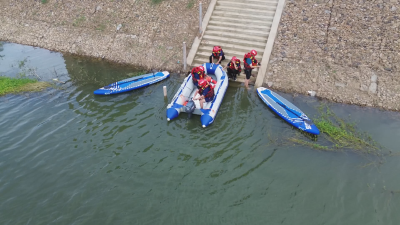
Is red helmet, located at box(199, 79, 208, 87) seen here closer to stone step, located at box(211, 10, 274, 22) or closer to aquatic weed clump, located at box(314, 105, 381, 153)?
aquatic weed clump, located at box(314, 105, 381, 153)

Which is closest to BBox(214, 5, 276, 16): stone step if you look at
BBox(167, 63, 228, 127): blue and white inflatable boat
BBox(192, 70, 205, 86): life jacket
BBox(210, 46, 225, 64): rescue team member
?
BBox(210, 46, 225, 64): rescue team member

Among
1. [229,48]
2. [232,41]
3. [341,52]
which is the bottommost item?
[229,48]

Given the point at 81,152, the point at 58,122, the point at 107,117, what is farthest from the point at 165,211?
the point at 58,122

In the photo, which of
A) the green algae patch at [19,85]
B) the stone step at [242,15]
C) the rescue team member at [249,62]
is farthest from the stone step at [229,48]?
the green algae patch at [19,85]

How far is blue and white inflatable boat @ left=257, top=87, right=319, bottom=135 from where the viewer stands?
359 inches

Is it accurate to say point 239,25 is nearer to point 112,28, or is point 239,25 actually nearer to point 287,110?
point 287,110

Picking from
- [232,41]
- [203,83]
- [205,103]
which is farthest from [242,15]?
[205,103]

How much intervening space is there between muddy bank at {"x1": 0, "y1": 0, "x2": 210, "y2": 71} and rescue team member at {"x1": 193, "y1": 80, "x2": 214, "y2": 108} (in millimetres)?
3110

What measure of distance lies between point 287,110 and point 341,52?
4030 mm

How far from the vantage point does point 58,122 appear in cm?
962

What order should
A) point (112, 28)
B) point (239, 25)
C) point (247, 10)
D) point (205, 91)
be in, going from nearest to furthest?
1. point (205, 91)
2. point (239, 25)
3. point (247, 10)
4. point (112, 28)

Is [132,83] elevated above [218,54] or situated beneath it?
situated beneath

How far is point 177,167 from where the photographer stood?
7.98 m

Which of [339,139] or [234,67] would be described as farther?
[234,67]
